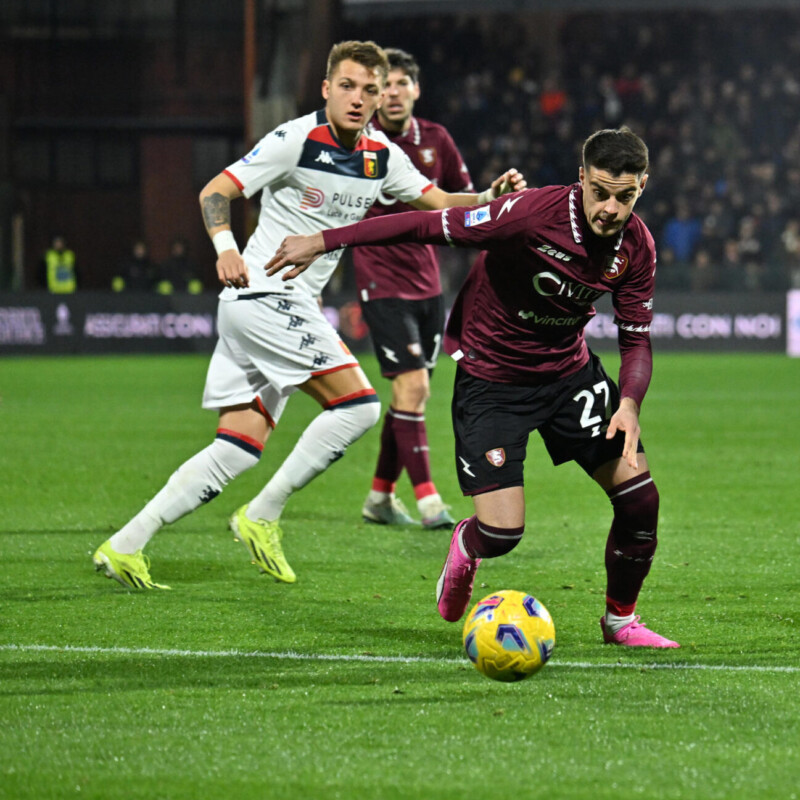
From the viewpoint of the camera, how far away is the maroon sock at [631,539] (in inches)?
188

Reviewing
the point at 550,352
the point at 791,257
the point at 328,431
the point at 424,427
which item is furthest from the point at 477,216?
the point at 791,257

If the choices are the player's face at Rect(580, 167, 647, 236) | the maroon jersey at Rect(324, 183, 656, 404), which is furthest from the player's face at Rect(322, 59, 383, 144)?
the player's face at Rect(580, 167, 647, 236)

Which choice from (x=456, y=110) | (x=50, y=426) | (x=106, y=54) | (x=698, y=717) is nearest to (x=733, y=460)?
(x=50, y=426)

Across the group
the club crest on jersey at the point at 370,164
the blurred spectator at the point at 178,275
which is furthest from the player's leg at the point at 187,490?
the blurred spectator at the point at 178,275

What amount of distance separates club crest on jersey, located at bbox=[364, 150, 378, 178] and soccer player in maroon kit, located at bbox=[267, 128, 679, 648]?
1.17 metres

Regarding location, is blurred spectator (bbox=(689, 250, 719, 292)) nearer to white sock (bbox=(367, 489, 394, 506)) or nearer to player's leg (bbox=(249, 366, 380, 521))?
white sock (bbox=(367, 489, 394, 506))

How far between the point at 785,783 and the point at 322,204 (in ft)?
11.2

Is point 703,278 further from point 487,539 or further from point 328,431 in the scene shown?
point 487,539

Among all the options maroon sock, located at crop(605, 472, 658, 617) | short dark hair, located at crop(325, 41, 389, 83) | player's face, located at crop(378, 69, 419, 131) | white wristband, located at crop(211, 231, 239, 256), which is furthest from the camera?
player's face, located at crop(378, 69, 419, 131)

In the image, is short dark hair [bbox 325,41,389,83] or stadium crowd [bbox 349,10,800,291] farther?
stadium crowd [bbox 349,10,800,291]

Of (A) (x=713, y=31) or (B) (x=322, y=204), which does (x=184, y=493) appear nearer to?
(B) (x=322, y=204)

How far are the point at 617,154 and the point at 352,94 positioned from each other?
1.74 metres

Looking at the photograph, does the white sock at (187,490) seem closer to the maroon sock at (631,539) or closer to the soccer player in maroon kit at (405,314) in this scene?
the maroon sock at (631,539)

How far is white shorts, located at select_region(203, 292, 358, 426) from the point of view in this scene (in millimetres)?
5859
